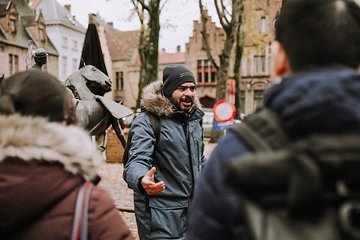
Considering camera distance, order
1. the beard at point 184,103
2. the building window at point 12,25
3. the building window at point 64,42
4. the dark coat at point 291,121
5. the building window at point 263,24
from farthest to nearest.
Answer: the building window at point 64,42, the building window at point 263,24, the building window at point 12,25, the beard at point 184,103, the dark coat at point 291,121

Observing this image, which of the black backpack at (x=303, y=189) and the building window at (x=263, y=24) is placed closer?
the black backpack at (x=303, y=189)

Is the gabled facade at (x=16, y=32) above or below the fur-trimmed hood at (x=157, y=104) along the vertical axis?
above

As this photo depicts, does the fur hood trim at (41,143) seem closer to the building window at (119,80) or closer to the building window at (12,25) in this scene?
the building window at (12,25)

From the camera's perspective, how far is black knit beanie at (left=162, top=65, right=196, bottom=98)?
4.12 metres

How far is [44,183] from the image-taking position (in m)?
1.79

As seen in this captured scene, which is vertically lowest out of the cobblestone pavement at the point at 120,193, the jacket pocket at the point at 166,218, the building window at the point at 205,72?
the cobblestone pavement at the point at 120,193

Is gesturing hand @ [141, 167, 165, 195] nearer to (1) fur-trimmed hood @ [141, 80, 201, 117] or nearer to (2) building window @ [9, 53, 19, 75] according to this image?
(1) fur-trimmed hood @ [141, 80, 201, 117]

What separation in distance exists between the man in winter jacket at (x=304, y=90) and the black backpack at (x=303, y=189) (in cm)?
8

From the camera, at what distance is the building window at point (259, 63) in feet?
167

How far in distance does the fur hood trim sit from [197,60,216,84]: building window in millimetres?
51982

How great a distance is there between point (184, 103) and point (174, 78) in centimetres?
21


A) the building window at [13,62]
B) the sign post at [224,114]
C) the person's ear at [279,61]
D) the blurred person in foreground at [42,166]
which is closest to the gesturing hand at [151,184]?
the blurred person in foreground at [42,166]

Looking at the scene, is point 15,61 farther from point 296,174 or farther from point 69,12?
point 296,174

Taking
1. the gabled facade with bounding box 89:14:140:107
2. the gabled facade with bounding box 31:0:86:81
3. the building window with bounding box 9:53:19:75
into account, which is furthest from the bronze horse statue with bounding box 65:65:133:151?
the gabled facade with bounding box 89:14:140:107
